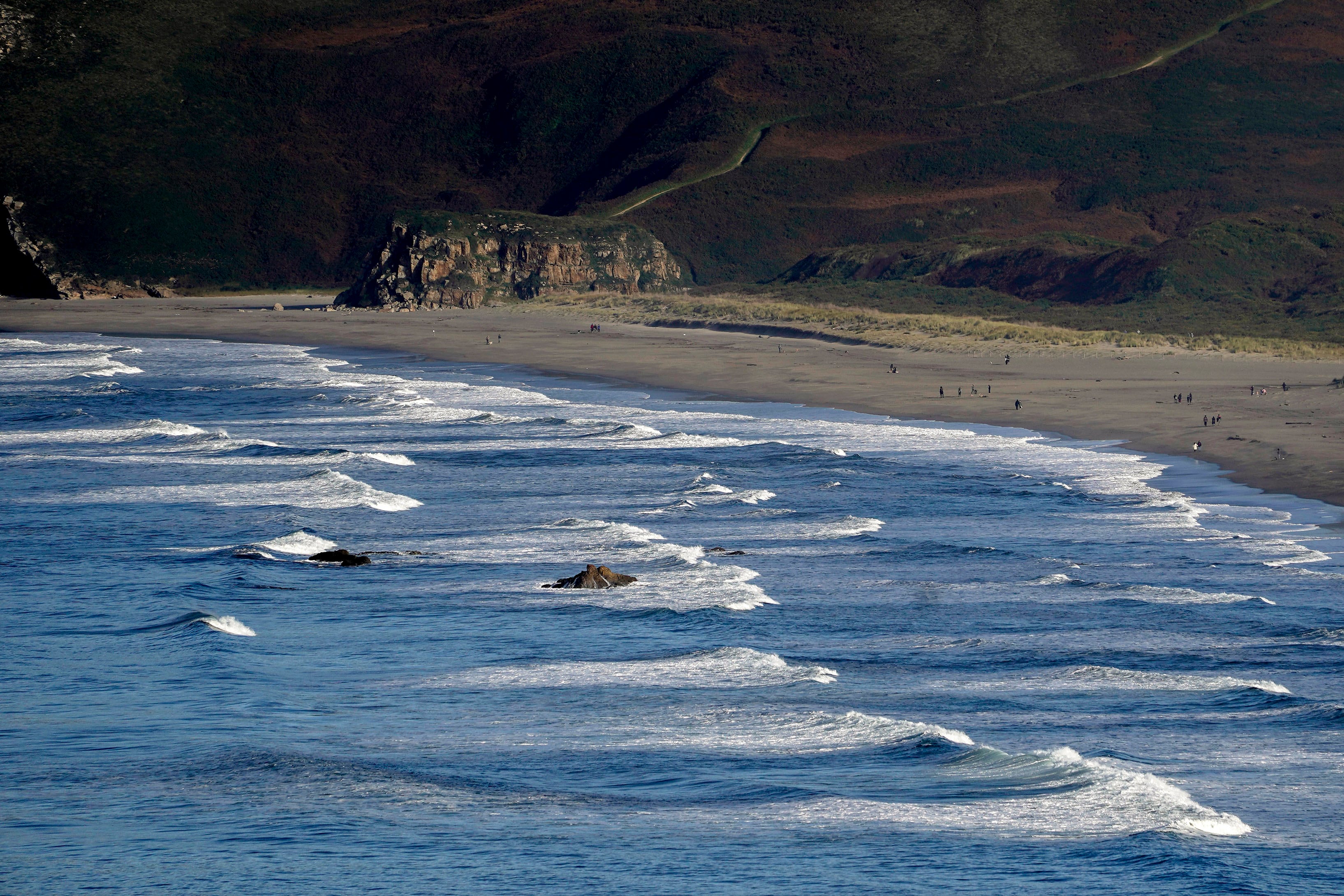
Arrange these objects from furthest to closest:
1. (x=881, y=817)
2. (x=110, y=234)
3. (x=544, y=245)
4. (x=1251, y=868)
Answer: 1. (x=110, y=234)
2. (x=544, y=245)
3. (x=881, y=817)
4. (x=1251, y=868)

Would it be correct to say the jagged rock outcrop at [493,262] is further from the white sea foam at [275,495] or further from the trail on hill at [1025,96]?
the white sea foam at [275,495]

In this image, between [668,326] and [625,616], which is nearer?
[625,616]

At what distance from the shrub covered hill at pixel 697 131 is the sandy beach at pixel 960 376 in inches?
1469

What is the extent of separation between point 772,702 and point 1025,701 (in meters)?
2.87

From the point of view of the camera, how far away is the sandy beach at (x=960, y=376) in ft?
129

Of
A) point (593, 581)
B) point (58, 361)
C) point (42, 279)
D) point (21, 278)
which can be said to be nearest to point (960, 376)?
point (593, 581)

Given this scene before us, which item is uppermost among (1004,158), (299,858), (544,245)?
(1004,158)

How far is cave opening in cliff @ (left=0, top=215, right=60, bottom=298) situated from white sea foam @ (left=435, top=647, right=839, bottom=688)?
439 ft

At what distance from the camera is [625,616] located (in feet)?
78.0

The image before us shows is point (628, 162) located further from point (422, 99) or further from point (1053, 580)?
point (1053, 580)

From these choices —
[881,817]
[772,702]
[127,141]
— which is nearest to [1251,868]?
[881,817]

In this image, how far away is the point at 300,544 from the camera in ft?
100

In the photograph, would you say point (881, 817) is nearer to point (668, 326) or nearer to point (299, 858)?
point (299, 858)

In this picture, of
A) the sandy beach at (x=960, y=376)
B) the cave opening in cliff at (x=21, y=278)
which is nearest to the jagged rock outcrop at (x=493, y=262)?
the sandy beach at (x=960, y=376)
